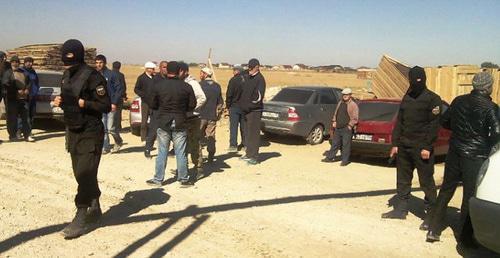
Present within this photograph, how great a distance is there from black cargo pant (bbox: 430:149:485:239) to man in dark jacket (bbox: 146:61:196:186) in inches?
146

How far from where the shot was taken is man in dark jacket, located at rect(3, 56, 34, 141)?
36.0ft

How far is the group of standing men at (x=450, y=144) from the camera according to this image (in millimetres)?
5086

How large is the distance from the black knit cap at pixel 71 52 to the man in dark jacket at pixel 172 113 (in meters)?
2.12

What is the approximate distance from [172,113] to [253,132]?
2.56m

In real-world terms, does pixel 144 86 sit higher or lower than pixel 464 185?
higher

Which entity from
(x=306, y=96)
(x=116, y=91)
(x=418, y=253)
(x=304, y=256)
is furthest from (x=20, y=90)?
(x=418, y=253)

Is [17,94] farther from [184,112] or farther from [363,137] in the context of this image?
[363,137]

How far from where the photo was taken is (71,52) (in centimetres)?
518

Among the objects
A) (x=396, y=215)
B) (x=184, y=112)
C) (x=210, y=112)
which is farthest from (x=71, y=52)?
(x=210, y=112)

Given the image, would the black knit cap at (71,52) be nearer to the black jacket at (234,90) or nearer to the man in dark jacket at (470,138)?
the man in dark jacket at (470,138)

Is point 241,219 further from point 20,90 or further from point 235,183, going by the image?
point 20,90

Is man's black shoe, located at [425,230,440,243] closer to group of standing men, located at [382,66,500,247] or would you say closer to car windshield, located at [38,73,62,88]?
group of standing men, located at [382,66,500,247]

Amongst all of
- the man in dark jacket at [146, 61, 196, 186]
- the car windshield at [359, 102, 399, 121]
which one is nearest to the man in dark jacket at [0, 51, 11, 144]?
the man in dark jacket at [146, 61, 196, 186]

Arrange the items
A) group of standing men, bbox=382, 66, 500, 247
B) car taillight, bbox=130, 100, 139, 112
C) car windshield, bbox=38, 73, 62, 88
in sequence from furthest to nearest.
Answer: car windshield, bbox=38, 73, 62, 88
car taillight, bbox=130, 100, 139, 112
group of standing men, bbox=382, 66, 500, 247
